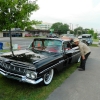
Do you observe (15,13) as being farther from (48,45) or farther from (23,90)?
(23,90)

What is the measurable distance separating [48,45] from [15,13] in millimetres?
2071

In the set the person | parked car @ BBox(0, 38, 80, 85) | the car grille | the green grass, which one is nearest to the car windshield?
parked car @ BBox(0, 38, 80, 85)

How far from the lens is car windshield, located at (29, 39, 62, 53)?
5184mm

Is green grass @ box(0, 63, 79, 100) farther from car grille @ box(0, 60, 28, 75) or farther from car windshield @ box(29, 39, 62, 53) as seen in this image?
car windshield @ box(29, 39, 62, 53)

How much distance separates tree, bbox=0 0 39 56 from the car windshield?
3.70ft

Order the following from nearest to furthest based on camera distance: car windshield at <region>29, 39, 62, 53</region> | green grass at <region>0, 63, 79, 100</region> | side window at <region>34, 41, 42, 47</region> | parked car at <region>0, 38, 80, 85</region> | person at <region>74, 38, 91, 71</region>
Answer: green grass at <region>0, 63, 79, 100</region> → parked car at <region>0, 38, 80, 85</region> → car windshield at <region>29, 39, 62, 53</region> → side window at <region>34, 41, 42, 47</region> → person at <region>74, 38, 91, 71</region>

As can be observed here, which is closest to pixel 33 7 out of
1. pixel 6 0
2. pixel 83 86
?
pixel 6 0

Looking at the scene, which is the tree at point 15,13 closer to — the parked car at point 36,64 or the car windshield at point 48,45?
the car windshield at point 48,45

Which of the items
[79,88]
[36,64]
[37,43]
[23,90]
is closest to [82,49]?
[37,43]

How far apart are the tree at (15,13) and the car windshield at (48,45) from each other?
113 centimetres

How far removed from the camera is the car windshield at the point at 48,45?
518 centimetres

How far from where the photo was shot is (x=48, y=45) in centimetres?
536

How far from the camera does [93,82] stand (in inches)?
192

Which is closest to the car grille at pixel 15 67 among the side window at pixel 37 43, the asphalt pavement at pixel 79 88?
the asphalt pavement at pixel 79 88
